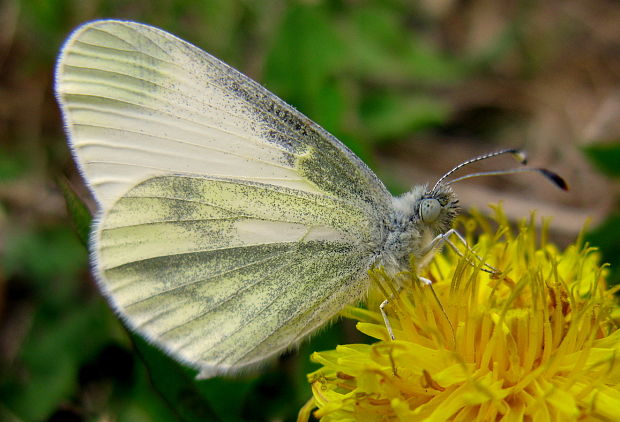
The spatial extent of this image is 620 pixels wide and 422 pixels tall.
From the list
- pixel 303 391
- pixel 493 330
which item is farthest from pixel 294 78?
pixel 493 330

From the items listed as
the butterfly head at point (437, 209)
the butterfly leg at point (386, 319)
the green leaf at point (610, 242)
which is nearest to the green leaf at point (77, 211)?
the butterfly leg at point (386, 319)

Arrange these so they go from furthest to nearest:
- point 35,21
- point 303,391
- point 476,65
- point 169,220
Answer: point 476,65 < point 35,21 < point 303,391 < point 169,220

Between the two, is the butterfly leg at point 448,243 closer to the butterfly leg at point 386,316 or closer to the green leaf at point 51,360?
the butterfly leg at point 386,316

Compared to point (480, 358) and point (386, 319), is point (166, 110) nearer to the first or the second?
point (386, 319)

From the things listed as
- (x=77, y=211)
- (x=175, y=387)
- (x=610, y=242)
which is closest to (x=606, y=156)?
(x=610, y=242)

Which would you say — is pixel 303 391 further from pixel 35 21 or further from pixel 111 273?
pixel 35 21

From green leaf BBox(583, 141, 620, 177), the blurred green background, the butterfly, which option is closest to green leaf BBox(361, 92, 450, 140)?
the blurred green background

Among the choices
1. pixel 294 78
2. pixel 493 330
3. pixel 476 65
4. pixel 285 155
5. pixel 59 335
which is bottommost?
pixel 59 335
